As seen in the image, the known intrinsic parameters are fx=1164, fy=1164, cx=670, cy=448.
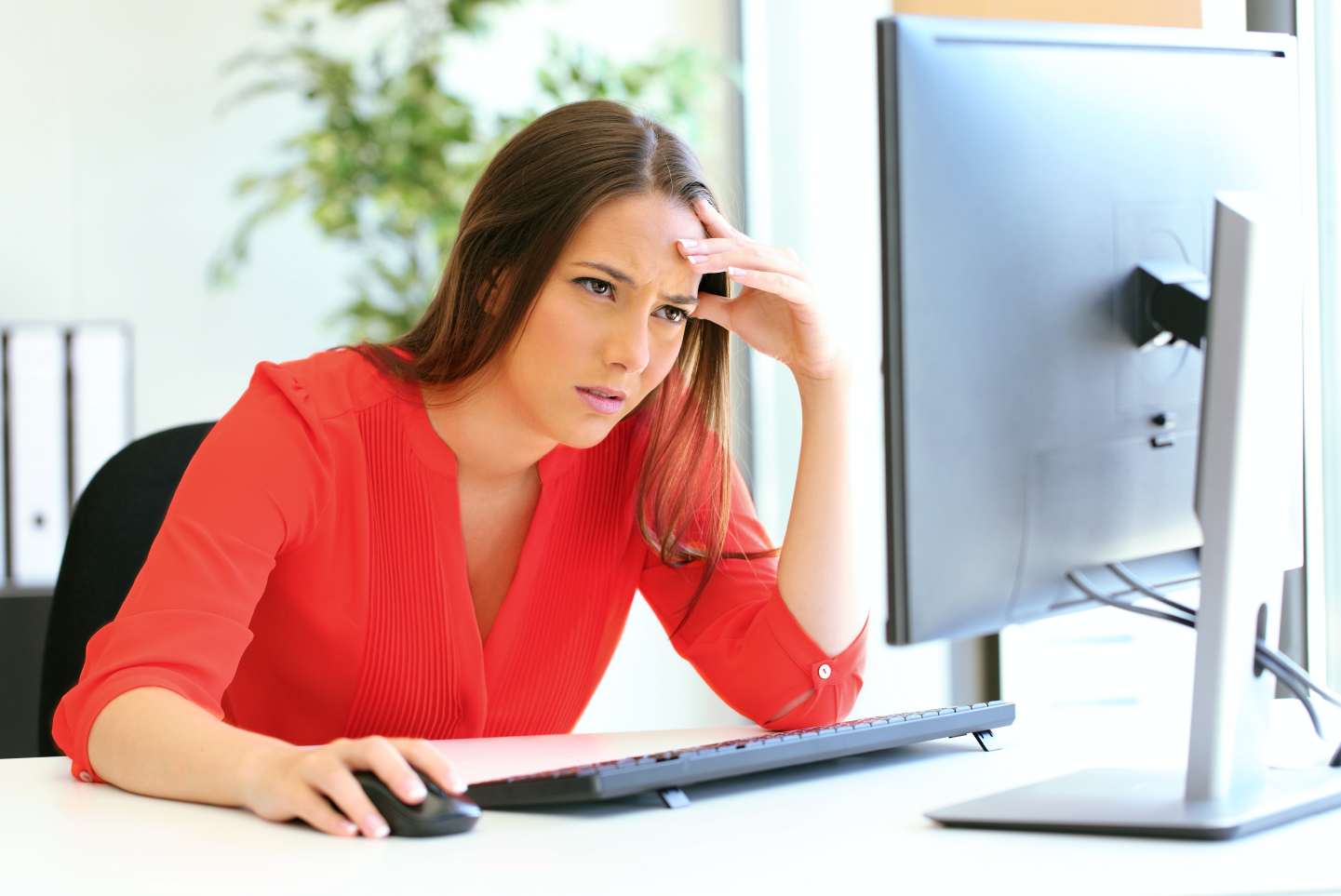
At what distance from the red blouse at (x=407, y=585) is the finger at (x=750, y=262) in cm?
33

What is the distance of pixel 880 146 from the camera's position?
73cm

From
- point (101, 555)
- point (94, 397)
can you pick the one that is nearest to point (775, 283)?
point (101, 555)

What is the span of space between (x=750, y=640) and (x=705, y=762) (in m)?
0.43

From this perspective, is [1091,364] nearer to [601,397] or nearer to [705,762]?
[705,762]

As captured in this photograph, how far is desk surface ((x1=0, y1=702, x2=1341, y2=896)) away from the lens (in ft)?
1.99

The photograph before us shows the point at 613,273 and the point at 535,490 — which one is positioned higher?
the point at 613,273

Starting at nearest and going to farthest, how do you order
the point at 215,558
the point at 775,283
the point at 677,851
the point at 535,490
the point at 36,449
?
the point at 677,851 → the point at 215,558 → the point at 775,283 → the point at 535,490 → the point at 36,449

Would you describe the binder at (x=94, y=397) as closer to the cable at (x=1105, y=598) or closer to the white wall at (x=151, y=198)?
the white wall at (x=151, y=198)

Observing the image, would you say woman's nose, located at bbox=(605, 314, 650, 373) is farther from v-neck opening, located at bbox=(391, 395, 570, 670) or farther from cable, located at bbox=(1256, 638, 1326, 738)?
cable, located at bbox=(1256, 638, 1326, 738)

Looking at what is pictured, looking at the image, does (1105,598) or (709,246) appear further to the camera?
(709,246)

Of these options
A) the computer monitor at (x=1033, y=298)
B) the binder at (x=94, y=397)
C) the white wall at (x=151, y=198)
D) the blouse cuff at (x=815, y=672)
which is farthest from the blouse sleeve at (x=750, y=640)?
the white wall at (x=151, y=198)

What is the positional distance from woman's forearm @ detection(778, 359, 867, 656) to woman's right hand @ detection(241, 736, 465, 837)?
0.51 metres

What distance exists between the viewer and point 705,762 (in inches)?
31.0

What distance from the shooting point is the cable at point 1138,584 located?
32.4 inches
